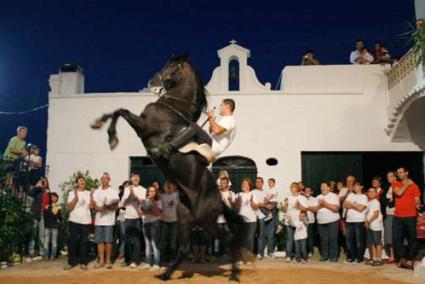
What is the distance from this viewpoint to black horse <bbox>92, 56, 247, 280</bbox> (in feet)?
18.4

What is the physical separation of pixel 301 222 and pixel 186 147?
472 cm

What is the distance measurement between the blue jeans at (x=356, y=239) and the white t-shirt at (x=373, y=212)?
0.92 ft

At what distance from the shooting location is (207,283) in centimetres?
589

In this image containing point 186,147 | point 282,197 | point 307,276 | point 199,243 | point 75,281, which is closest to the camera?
point 186,147

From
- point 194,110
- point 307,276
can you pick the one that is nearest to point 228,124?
point 194,110

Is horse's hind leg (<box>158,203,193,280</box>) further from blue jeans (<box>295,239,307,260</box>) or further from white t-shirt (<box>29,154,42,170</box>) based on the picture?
white t-shirt (<box>29,154,42,170</box>)

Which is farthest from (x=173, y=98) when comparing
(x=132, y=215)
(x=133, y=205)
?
(x=132, y=215)

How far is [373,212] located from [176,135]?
207 inches

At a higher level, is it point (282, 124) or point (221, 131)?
point (282, 124)

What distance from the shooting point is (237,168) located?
40.2 ft

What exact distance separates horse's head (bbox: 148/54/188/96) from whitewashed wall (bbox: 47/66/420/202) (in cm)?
636

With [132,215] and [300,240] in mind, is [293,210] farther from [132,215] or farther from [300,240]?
[132,215]

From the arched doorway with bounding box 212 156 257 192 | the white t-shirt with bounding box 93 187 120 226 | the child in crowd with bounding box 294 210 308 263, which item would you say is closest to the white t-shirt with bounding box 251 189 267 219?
the child in crowd with bounding box 294 210 308 263

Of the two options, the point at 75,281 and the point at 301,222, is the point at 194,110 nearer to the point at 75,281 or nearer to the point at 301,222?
the point at 75,281
